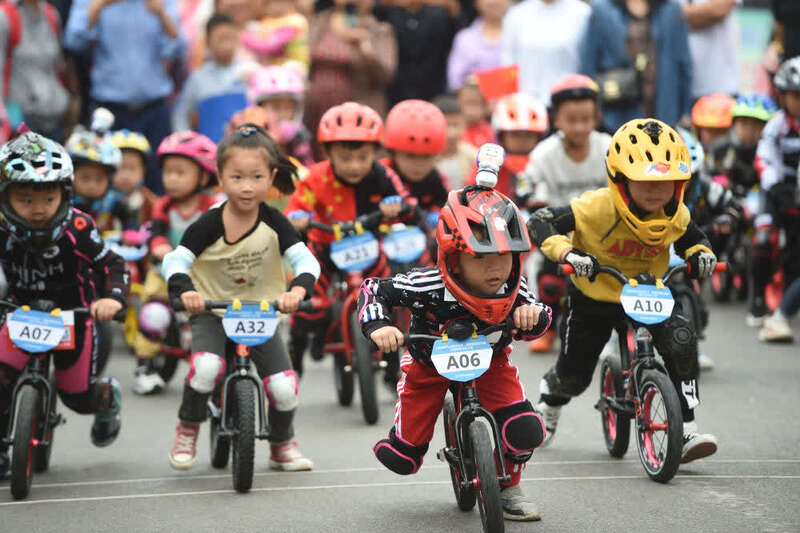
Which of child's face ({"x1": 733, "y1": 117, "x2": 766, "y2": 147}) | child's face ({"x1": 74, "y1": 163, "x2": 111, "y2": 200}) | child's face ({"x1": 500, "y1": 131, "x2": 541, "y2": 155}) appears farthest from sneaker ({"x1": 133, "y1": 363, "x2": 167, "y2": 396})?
child's face ({"x1": 733, "y1": 117, "x2": 766, "y2": 147})

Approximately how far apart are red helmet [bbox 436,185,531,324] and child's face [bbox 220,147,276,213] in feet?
5.57

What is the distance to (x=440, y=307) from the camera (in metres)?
5.97

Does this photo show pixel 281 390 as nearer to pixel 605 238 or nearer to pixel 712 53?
pixel 605 238

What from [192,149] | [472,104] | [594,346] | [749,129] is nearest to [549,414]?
[594,346]

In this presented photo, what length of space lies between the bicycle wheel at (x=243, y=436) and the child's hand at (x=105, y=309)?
30.5 inches

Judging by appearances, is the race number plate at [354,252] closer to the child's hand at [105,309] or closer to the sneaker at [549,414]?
the sneaker at [549,414]

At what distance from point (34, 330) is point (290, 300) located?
55.1 inches

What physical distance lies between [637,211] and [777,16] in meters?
7.46

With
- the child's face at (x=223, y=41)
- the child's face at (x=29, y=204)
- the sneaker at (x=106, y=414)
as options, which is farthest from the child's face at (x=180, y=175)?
the child's face at (x=223, y=41)

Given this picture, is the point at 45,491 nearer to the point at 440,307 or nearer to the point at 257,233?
the point at 257,233

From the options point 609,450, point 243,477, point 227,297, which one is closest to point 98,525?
point 243,477

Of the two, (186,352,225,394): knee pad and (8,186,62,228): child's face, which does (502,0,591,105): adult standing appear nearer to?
(186,352,225,394): knee pad

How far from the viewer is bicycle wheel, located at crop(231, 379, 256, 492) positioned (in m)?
6.70

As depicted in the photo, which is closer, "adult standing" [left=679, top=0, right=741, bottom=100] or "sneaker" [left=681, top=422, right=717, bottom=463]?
"sneaker" [left=681, top=422, right=717, bottom=463]
